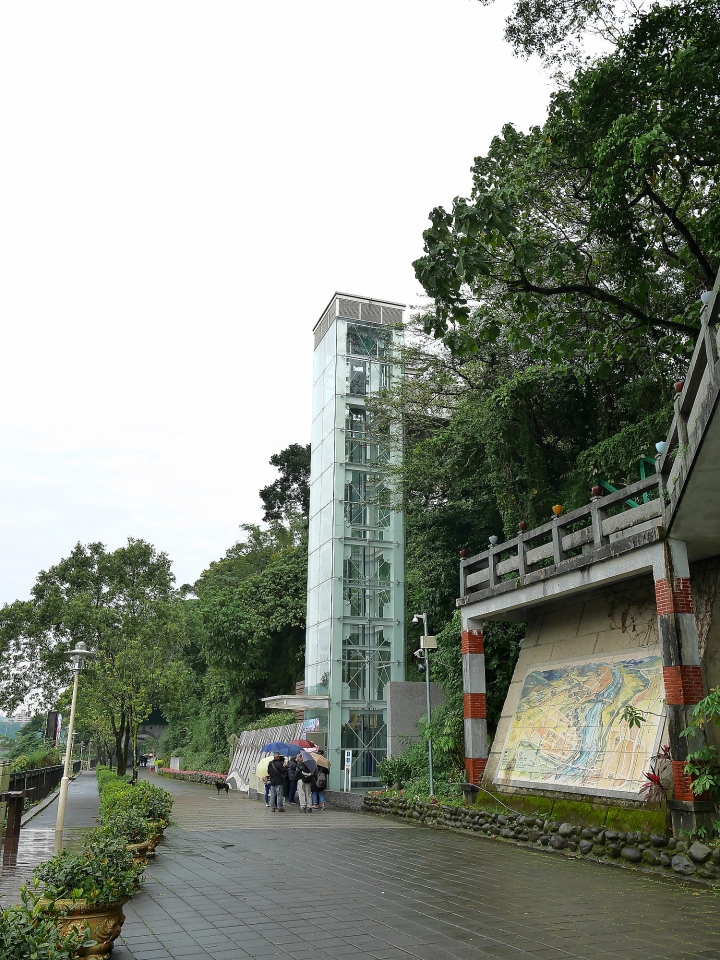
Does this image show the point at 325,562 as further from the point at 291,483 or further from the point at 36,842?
the point at 291,483

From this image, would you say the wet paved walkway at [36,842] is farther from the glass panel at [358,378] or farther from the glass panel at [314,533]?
the glass panel at [358,378]

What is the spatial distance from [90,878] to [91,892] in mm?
135

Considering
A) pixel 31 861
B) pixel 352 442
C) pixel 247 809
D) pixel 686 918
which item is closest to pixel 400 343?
pixel 352 442

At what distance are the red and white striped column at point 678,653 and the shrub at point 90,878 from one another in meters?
6.92

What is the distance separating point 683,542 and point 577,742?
150 inches

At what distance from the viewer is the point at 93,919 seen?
5.36 metres

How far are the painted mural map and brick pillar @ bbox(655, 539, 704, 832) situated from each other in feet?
2.93

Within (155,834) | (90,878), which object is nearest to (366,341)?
(155,834)

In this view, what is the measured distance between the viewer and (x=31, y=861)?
414 inches

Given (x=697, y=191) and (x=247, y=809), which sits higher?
(x=697, y=191)

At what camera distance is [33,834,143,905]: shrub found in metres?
5.44

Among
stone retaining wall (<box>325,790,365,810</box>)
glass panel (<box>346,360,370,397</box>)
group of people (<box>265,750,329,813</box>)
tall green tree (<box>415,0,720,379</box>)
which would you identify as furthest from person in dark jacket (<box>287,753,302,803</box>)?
tall green tree (<box>415,0,720,379</box>)

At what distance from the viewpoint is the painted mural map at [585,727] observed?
11086 millimetres

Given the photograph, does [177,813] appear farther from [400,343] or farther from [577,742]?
[400,343]
